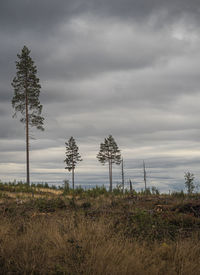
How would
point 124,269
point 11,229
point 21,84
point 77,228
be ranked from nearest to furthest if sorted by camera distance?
point 124,269, point 77,228, point 11,229, point 21,84

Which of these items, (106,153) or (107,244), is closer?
(107,244)

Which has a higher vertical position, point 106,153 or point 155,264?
point 106,153

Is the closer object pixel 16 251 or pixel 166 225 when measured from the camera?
pixel 16 251

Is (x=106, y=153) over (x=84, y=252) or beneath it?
over

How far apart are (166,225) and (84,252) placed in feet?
10.7

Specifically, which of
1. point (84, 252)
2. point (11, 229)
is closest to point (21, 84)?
point (11, 229)

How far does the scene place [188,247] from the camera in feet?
19.3

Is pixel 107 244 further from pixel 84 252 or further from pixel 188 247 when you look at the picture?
pixel 188 247

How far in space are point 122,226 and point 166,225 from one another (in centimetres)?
127

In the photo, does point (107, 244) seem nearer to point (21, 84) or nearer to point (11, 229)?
point (11, 229)

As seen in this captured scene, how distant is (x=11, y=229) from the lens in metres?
7.21

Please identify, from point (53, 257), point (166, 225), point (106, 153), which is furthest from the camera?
point (106, 153)

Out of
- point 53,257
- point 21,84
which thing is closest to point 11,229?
point 53,257

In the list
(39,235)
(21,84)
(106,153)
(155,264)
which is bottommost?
(155,264)
